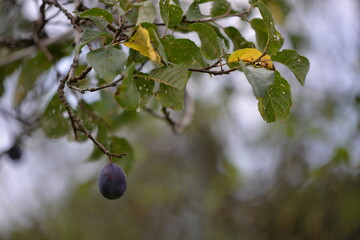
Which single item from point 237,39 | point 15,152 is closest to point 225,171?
point 15,152

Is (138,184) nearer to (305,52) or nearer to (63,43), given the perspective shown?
(305,52)

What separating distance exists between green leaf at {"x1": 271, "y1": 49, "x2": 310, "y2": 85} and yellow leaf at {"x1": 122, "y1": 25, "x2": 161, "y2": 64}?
0.93 ft

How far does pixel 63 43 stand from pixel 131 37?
80 centimetres

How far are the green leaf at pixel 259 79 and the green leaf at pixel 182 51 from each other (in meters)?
0.17

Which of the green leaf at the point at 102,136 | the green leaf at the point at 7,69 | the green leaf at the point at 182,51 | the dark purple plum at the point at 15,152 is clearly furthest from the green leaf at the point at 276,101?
the dark purple plum at the point at 15,152

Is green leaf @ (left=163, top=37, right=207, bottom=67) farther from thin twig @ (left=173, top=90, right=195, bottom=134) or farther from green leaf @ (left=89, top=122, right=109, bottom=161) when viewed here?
thin twig @ (left=173, top=90, right=195, bottom=134)

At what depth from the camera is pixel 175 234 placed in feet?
12.5

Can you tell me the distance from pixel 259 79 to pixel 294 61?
237 millimetres

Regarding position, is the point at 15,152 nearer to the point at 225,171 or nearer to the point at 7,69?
the point at 7,69

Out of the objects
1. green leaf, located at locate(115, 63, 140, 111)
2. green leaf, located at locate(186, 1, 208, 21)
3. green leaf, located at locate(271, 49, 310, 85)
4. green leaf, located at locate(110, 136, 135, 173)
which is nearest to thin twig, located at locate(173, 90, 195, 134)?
green leaf, located at locate(110, 136, 135, 173)

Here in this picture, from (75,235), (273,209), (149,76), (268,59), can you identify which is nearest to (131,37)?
(149,76)

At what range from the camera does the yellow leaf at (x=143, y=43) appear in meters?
0.67

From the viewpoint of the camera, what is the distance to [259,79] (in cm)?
64

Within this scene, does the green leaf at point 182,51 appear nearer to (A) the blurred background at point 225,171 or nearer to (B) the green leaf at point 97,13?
(B) the green leaf at point 97,13
